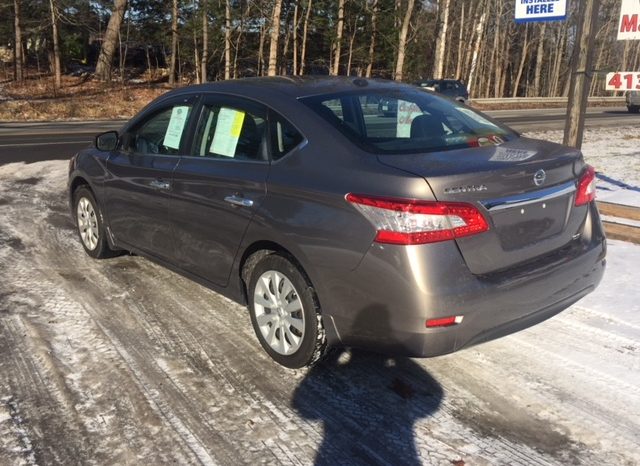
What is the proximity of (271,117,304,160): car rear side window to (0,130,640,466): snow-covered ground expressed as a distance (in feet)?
4.15

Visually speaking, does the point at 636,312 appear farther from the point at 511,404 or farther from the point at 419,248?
the point at 419,248

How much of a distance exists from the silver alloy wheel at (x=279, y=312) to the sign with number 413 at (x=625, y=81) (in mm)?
5126

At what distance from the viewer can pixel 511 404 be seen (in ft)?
10.7

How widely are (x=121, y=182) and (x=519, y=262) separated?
319cm

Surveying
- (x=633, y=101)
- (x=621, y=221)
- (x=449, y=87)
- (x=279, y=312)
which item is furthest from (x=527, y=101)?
(x=279, y=312)

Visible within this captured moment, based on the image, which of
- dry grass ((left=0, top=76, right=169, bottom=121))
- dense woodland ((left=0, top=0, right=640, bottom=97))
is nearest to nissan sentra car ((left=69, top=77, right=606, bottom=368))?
dense woodland ((left=0, top=0, right=640, bottom=97))

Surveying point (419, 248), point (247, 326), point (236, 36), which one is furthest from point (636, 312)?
point (236, 36)

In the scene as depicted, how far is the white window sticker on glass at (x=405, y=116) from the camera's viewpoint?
366cm

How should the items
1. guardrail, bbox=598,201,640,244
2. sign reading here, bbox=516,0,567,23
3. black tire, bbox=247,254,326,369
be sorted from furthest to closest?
sign reading here, bbox=516,0,567,23
guardrail, bbox=598,201,640,244
black tire, bbox=247,254,326,369

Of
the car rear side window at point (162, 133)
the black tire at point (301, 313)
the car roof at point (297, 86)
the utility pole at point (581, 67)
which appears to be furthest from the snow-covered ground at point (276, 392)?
the utility pole at point (581, 67)

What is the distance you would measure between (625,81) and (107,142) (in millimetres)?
5479

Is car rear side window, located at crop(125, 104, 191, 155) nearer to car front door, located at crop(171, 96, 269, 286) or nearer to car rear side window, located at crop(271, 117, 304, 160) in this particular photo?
car front door, located at crop(171, 96, 269, 286)

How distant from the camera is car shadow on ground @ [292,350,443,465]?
9.45 feet

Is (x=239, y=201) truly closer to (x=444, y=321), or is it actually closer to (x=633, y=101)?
(x=444, y=321)
